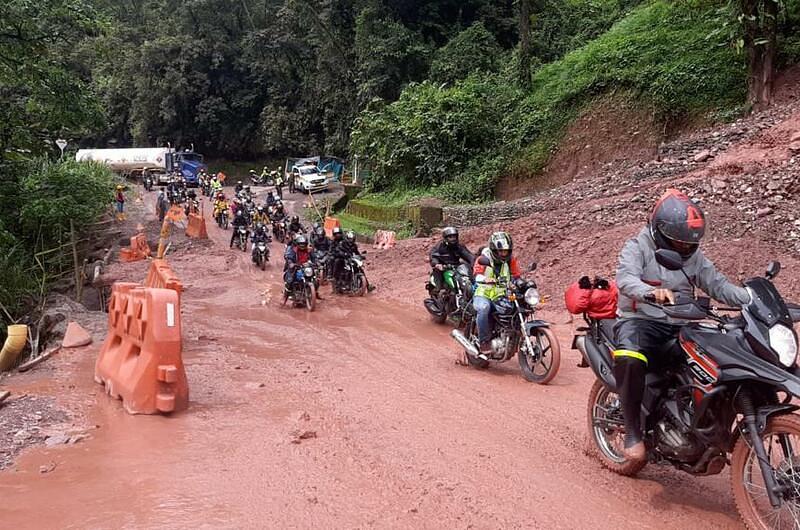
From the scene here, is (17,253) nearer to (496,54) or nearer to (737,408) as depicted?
(737,408)

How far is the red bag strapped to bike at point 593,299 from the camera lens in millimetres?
5207

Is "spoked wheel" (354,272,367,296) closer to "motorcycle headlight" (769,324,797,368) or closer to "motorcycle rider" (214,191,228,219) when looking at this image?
"motorcycle headlight" (769,324,797,368)

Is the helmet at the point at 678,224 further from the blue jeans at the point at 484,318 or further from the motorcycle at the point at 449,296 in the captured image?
the motorcycle at the point at 449,296

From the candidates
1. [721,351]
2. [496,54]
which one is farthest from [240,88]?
[721,351]

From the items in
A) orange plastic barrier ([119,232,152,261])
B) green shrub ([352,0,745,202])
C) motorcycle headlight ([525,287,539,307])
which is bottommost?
orange plastic barrier ([119,232,152,261])

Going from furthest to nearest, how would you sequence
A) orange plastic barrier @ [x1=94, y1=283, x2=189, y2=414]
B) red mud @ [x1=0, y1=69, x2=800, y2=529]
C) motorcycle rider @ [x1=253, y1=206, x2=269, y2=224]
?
motorcycle rider @ [x1=253, y1=206, x2=269, y2=224], orange plastic barrier @ [x1=94, y1=283, x2=189, y2=414], red mud @ [x1=0, y1=69, x2=800, y2=529]

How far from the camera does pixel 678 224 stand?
4.00m

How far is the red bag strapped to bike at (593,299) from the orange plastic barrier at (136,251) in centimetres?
1975

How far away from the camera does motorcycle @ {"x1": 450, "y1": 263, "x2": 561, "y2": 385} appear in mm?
7414

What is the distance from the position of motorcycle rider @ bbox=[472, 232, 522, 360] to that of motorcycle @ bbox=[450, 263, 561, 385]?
0.07 m

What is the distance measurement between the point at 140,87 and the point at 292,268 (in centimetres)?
5206

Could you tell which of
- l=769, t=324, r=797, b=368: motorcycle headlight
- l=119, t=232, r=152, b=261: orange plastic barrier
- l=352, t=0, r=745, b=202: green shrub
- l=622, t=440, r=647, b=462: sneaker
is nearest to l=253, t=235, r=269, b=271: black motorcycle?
l=119, t=232, r=152, b=261: orange plastic barrier

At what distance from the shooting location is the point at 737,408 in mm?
3604

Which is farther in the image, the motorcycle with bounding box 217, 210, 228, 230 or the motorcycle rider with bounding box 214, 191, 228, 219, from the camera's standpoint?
the motorcycle rider with bounding box 214, 191, 228, 219
